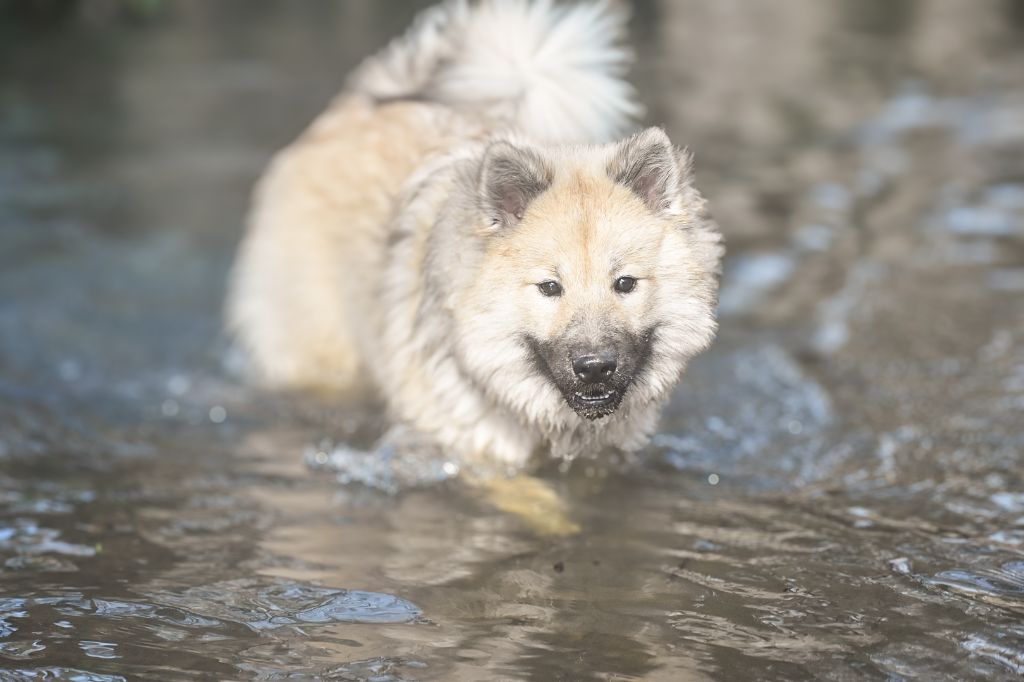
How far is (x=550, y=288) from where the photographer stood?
3.74 m

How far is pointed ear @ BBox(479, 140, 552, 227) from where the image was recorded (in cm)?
377

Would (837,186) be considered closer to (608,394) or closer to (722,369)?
(722,369)

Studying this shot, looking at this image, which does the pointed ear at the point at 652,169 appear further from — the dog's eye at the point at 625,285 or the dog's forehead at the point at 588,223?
the dog's eye at the point at 625,285

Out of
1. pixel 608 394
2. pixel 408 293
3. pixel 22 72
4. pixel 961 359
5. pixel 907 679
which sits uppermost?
pixel 22 72

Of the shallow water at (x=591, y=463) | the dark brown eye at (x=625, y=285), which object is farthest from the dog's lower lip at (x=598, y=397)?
the shallow water at (x=591, y=463)

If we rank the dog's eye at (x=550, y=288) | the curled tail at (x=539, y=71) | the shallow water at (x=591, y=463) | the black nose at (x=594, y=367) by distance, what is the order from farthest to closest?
the curled tail at (x=539, y=71) < the dog's eye at (x=550, y=288) < the black nose at (x=594, y=367) < the shallow water at (x=591, y=463)

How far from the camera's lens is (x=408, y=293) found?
14.7 ft

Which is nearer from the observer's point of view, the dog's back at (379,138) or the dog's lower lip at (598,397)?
the dog's lower lip at (598,397)

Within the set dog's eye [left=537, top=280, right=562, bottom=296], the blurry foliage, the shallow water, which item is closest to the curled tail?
dog's eye [left=537, top=280, right=562, bottom=296]

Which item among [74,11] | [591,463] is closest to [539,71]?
[591,463]

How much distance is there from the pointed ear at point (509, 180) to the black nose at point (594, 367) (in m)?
0.53

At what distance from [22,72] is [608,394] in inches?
411

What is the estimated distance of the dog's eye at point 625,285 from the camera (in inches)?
148

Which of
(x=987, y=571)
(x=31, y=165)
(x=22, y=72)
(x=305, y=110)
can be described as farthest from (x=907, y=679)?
(x=22, y=72)
